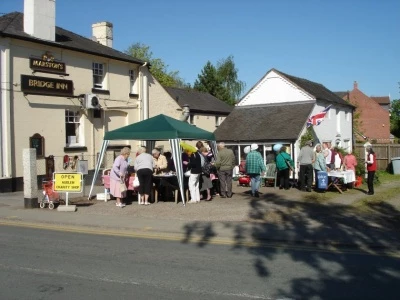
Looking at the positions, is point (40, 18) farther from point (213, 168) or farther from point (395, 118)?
point (395, 118)

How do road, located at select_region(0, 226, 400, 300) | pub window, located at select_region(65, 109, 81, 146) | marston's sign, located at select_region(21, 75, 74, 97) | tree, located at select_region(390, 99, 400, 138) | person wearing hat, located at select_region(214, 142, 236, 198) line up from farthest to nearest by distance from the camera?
tree, located at select_region(390, 99, 400, 138), pub window, located at select_region(65, 109, 81, 146), marston's sign, located at select_region(21, 75, 74, 97), person wearing hat, located at select_region(214, 142, 236, 198), road, located at select_region(0, 226, 400, 300)

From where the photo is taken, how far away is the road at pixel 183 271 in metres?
5.86

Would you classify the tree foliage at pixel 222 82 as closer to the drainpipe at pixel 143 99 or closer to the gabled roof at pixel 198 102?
the gabled roof at pixel 198 102

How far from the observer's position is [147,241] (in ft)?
30.9

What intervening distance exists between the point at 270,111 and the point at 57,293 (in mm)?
24441

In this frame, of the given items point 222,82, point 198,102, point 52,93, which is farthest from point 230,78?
point 52,93

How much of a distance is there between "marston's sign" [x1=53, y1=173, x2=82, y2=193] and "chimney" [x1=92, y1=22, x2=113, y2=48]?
15.2m

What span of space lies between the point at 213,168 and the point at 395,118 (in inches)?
2538

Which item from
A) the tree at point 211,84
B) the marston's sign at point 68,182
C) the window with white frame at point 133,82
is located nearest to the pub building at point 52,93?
the window with white frame at point 133,82

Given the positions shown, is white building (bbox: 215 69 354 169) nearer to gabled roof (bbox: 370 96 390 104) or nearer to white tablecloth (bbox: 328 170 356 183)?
white tablecloth (bbox: 328 170 356 183)

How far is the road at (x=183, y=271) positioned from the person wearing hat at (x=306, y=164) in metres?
8.65

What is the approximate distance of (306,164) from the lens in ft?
56.3

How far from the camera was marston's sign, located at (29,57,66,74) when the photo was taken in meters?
19.4

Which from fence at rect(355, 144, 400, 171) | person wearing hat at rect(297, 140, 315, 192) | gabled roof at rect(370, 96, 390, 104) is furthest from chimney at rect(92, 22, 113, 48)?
gabled roof at rect(370, 96, 390, 104)
